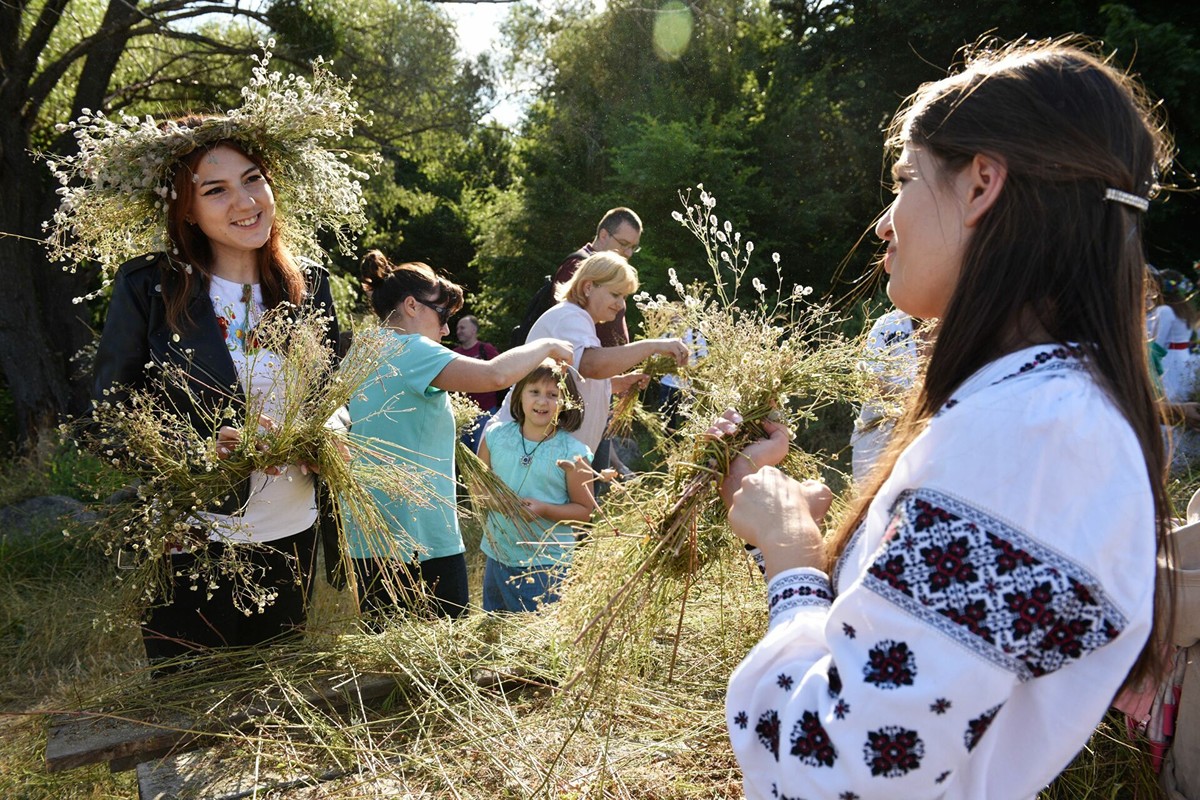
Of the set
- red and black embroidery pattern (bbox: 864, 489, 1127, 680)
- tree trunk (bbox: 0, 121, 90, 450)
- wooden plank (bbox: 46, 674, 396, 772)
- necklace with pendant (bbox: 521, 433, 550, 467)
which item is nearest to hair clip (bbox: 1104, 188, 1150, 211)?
red and black embroidery pattern (bbox: 864, 489, 1127, 680)

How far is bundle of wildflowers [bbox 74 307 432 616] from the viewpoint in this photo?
203 centimetres

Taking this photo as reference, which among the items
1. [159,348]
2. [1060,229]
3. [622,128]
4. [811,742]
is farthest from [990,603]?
[622,128]

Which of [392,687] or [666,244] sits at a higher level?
[666,244]

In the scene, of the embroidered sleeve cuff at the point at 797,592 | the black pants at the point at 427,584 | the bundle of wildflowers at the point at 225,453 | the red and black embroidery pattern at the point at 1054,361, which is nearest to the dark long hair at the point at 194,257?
the bundle of wildflowers at the point at 225,453

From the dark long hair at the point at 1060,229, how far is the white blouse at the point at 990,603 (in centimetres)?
6

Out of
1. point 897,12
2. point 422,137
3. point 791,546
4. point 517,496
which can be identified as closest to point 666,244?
point 422,137

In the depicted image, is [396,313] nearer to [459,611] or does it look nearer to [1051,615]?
[459,611]

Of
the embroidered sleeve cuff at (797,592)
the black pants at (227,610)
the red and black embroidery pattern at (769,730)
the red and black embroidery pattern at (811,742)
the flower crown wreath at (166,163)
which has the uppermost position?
the flower crown wreath at (166,163)

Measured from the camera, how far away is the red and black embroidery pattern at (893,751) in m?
0.95

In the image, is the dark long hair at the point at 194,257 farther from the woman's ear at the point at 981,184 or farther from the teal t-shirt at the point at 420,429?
the woman's ear at the point at 981,184

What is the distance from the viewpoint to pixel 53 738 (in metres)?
1.83

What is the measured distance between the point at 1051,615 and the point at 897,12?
1186 cm

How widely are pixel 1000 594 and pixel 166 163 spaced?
2383 millimetres

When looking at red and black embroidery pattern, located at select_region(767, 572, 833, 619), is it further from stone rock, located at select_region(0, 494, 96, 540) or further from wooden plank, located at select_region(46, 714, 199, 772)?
stone rock, located at select_region(0, 494, 96, 540)
